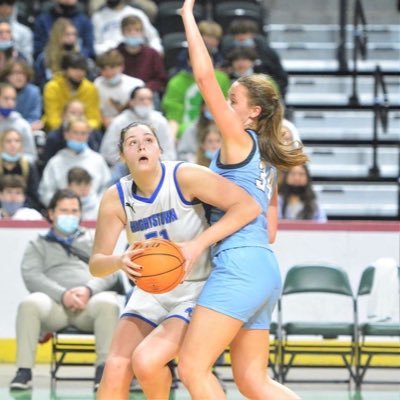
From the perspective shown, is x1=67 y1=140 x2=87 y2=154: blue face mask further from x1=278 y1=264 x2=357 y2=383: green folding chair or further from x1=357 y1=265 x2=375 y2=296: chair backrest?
x1=357 y1=265 x2=375 y2=296: chair backrest

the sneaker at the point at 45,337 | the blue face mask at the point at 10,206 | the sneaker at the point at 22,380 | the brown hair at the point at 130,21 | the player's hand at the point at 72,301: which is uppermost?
the brown hair at the point at 130,21

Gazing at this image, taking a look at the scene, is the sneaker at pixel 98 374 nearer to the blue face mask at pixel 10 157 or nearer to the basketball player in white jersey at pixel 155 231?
the blue face mask at pixel 10 157

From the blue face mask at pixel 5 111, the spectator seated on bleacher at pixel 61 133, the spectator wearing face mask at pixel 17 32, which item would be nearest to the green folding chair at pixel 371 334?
the spectator seated on bleacher at pixel 61 133

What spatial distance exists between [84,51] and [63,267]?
4.50 metres

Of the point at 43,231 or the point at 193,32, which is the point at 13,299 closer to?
the point at 43,231

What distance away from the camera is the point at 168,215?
6023mm

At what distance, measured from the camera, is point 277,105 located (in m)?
6.16

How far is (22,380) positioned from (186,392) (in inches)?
46.5

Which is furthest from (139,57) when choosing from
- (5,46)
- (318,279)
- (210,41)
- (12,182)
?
(318,279)

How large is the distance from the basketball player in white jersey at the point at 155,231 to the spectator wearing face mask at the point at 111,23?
25.8 ft

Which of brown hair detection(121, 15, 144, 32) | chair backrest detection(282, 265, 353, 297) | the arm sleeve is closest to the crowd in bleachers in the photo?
brown hair detection(121, 15, 144, 32)

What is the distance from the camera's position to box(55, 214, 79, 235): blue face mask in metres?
9.65

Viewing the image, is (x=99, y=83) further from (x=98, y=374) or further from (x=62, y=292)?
(x=98, y=374)

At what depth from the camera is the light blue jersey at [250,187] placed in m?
5.93
